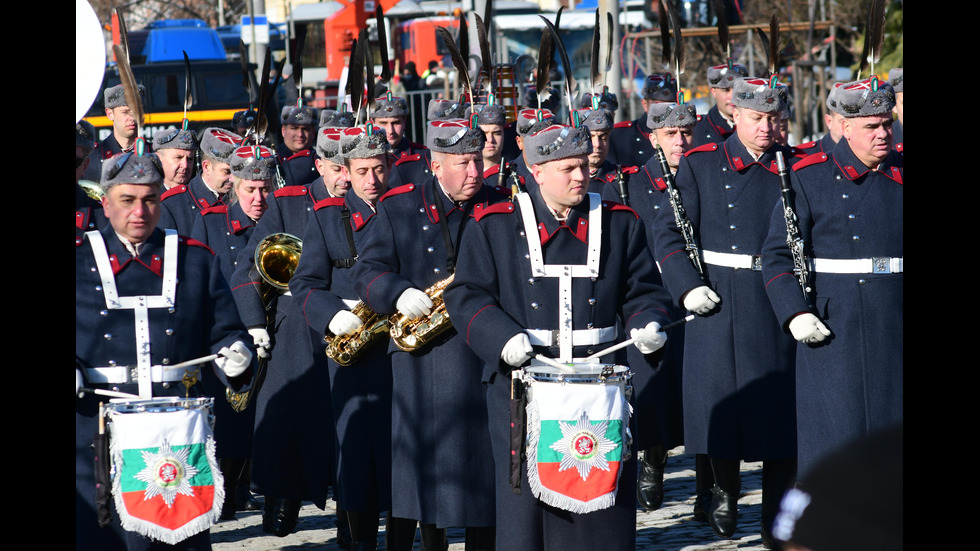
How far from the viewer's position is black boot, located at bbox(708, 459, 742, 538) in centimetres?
734

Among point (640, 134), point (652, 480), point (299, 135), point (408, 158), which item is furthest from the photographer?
point (640, 134)

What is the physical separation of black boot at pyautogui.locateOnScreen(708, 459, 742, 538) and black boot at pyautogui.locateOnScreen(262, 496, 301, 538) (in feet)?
7.40

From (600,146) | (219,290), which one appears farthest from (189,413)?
(600,146)

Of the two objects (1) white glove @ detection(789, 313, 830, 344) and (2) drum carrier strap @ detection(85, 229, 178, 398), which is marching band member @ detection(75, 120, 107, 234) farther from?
(1) white glove @ detection(789, 313, 830, 344)

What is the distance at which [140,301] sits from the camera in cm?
531

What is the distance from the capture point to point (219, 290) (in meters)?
5.56

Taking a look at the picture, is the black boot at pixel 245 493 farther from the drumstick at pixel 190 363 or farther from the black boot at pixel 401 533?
the drumstick at pixel 190 363

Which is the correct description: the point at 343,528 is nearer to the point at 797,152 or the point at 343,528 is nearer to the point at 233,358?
the point at 233,358

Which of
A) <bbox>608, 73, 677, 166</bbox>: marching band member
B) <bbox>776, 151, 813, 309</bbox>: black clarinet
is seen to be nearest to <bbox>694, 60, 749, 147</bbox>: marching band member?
<bbox>608, 73, 677, 166</bbox>: marching band member

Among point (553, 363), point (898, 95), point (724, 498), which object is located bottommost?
point (724, 498)

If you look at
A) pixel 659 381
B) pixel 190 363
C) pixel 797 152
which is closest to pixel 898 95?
pixel 797 152

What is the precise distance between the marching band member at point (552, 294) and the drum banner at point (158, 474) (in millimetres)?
1164

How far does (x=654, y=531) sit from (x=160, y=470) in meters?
3.45

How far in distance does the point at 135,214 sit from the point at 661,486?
4006mm
